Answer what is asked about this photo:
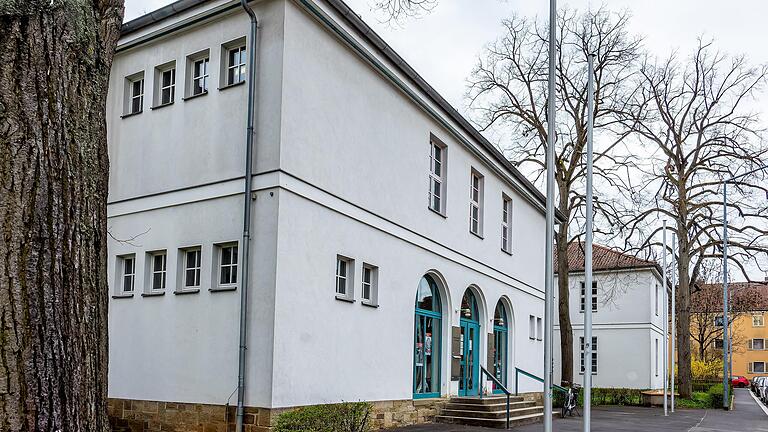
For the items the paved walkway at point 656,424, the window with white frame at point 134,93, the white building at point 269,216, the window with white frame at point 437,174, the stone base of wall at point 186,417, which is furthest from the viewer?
the window with white frame at point 437,174

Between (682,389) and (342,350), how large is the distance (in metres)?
26.7

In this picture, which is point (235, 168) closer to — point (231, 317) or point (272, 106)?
point (272, 106)

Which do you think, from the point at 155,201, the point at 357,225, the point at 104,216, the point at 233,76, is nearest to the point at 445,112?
the point at 357,225

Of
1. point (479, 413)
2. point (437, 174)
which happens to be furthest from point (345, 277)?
point (479, 413)

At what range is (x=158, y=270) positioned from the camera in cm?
1548

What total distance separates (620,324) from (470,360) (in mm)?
25828

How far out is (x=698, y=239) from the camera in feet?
119

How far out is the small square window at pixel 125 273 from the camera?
15844mm

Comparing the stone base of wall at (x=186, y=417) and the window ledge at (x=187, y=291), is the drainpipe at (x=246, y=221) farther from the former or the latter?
the window ledge at (x=187, y=291)

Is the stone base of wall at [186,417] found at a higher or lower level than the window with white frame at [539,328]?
lower

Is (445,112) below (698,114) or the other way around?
below

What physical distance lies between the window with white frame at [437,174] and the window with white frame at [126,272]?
25.5 feet

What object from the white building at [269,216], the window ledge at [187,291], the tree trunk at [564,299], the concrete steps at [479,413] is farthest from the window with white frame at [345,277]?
the tree trunk at [564,299]

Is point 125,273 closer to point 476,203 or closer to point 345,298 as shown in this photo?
point 345,298
